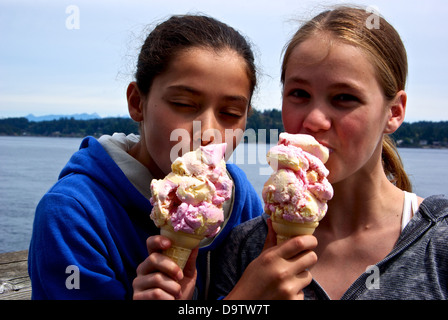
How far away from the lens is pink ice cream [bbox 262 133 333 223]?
7.97ft

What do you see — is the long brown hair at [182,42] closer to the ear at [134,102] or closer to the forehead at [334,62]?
the ear at [134,102]

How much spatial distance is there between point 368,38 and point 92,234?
6.91 ft

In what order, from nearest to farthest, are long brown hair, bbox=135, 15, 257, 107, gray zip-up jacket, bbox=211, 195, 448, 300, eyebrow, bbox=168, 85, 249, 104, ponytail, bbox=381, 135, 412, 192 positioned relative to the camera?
1. gray zip-up jacket, bbox=211, 195, 448, 300
2. eyebrow, bbox=168, 85, 249, 104
3. long brown hair, bbox=135, 15, 257, 107
4. ponytail, bbox=381, 135, 412, 192

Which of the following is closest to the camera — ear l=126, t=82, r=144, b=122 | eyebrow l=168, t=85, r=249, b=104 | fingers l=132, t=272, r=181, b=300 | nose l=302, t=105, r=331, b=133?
fingers l=132, t=272, r=181, b=300

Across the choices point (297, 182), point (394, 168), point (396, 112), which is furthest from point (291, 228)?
point (394, 168)

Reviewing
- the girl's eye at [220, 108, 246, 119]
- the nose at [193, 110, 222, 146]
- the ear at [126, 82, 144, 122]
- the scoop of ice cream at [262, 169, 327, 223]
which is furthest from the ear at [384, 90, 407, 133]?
the ear at [126, 82, 144, 122]

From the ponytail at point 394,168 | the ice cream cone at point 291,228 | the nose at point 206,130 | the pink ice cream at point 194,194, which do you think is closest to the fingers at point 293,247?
the ice cream cone at point 291,228

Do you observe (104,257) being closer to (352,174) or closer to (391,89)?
(352,174)

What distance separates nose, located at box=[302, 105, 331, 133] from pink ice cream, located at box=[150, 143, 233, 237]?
56cm

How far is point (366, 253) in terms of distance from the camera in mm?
2867

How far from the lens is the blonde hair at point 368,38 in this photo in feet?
9.07

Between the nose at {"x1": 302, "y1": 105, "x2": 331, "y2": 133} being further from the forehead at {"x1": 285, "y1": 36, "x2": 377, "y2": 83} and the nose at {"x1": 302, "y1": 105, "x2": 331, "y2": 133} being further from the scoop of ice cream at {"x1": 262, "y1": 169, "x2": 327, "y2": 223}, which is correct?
the scoop of ice cream at {"x1": 262, "y1": 169, "x2": 327, "y2": 223}
